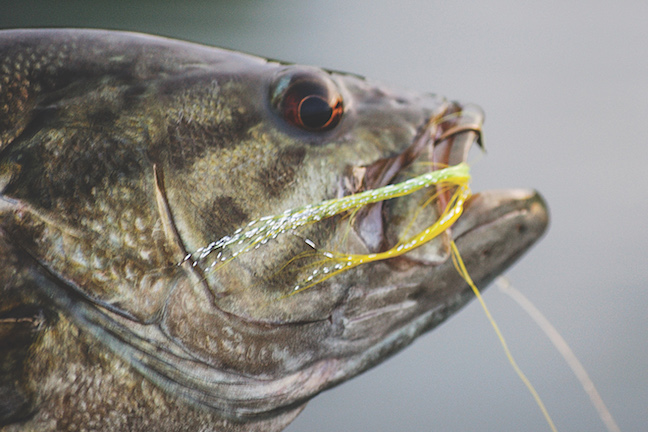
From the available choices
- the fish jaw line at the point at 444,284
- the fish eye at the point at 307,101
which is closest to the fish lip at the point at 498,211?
the fish jaw line at the point at 444,284

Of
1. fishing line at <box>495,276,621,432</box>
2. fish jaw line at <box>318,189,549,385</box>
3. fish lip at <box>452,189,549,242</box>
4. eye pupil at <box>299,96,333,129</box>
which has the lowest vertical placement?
fishing line at <box>495,276,621,432</box>

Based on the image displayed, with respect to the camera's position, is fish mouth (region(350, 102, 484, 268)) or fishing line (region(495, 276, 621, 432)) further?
fishing line (region(495, 276, 621, 432))

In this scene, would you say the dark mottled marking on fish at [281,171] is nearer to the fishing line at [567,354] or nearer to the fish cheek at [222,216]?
the fish cheek at [222,216]

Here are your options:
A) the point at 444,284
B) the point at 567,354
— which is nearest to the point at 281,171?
the point at 444,284

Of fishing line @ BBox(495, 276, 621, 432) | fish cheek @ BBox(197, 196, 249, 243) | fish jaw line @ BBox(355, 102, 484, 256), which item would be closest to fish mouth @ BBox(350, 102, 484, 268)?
fish jaw line @ BBox(355, 102, 484, 256)

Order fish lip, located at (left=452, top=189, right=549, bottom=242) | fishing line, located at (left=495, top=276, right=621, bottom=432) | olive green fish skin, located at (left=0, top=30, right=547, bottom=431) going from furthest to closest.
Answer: fishing line, located at (left=495, top=276, right=621, bottom=432) < fish lip, located at (left=452, top=189, right=549, bottom=242) < olive green fish skin, located at (left=0, top=30, right=547, bottom=431)

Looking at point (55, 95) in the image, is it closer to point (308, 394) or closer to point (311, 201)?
point (311, 201)

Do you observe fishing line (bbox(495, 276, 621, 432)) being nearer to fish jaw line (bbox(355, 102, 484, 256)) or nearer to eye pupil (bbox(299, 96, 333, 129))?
fish jaw line (bbox(355, 102, 484, 256))
